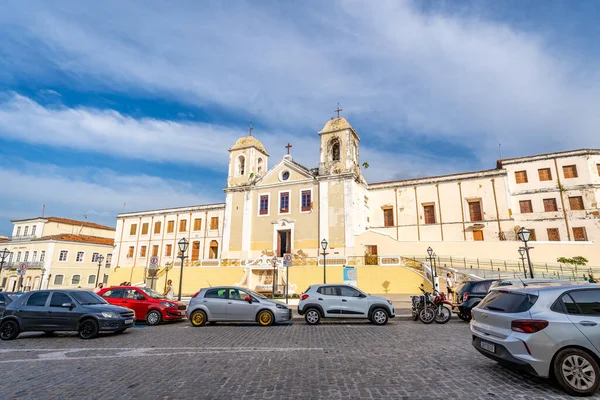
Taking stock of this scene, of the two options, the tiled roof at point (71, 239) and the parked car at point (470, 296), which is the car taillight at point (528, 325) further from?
the tiled roof at point (71, 239)

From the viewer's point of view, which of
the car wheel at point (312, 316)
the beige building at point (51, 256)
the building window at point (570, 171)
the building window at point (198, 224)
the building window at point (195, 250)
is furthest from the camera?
the beige building at point (51, 256)

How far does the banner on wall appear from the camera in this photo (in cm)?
2489

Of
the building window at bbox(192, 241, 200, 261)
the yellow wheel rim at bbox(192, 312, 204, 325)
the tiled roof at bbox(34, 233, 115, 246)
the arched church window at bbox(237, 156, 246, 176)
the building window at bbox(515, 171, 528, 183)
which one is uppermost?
the arched church window at bbox(237, 156, 246, 176)

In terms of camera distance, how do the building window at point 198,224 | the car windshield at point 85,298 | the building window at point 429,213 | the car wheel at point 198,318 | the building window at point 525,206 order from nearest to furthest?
the car windshield at point 85,298 → the car wheel at point 198,318 → the building window at point 525,206 → the building window at point 429,213 → the building window at point 198,224

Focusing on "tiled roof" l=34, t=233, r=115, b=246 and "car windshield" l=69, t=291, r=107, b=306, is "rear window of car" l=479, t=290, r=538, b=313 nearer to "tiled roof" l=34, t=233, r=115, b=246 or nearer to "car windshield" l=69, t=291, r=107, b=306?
"car windshield" l=69, t=291, r=107, b=306

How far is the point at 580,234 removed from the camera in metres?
26.9

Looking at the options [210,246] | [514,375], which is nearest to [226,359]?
[514,375]

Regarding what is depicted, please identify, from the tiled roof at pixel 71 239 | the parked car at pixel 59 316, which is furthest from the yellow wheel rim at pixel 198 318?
the tiled roof at pixel 71 239

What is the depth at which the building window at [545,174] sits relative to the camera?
28922mm

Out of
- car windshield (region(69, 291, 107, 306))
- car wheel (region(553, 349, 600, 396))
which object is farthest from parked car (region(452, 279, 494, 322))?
car windshield (region(69, 291, 107, 306))

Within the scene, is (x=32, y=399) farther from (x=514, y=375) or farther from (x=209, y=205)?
(x=209, y=205)

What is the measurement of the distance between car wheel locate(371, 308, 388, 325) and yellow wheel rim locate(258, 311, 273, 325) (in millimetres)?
3708

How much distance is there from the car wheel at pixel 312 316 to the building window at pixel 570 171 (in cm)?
2741

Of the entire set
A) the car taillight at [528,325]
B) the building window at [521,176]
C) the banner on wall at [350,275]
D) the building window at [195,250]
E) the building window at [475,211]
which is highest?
the building window at [521,176]
